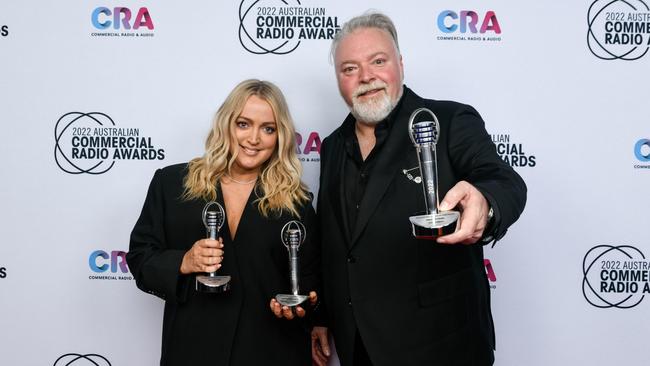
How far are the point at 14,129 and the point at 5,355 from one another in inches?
38.5

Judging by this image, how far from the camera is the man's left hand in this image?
3.23ft

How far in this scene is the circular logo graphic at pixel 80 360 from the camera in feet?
7.52

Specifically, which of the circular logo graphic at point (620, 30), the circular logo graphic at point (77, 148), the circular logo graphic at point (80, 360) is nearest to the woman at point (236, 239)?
the circular logo graphic at point (77, 148)

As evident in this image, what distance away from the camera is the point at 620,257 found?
2207mm

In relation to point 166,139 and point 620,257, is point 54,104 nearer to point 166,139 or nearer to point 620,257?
point 166,139

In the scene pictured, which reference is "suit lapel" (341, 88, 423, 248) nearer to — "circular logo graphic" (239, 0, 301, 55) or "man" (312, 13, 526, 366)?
"man" (312, 13, 526, 366)

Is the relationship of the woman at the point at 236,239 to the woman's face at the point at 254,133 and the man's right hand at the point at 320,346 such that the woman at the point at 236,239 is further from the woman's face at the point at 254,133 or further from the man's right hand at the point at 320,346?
the man's right hand at the point at 320,346

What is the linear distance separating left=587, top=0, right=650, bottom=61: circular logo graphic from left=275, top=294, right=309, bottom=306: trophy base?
1623 mm

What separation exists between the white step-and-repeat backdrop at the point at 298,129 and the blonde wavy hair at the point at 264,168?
0.48m

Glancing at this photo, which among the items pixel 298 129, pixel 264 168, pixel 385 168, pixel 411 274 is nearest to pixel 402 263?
pixel 411 274

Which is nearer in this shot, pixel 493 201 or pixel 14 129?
pixel 493 201

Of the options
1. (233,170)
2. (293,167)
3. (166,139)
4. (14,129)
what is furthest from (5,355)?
(293,167)

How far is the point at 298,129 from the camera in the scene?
2.29 m

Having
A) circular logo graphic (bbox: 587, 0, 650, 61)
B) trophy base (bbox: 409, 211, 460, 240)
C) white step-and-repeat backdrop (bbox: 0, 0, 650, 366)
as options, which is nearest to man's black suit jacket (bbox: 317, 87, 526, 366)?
trophy base (bbox: 409, 211, 460, 240)
